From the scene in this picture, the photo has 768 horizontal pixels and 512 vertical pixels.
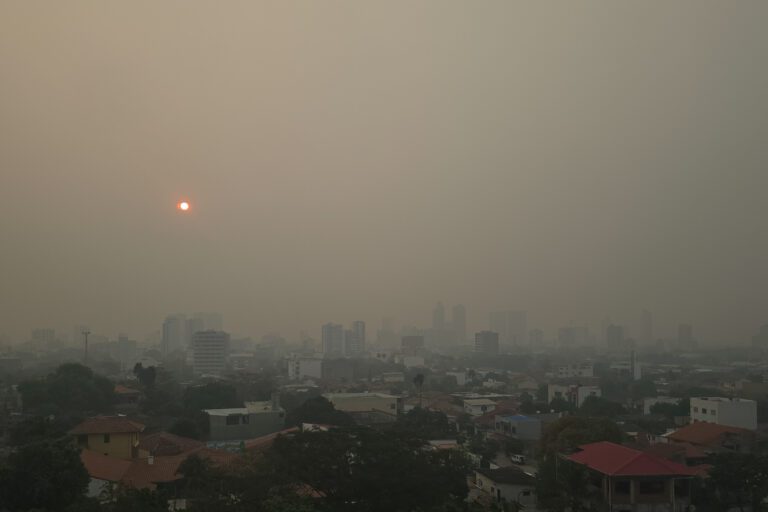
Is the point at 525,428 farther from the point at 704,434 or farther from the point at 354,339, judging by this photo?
the point at 354,339

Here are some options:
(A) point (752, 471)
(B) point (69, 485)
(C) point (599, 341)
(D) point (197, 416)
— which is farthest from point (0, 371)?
(C) point (599, 341)

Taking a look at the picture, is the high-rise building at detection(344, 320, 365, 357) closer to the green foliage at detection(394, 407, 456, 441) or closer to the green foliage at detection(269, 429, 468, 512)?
the green foliage at detection(394, 407, 456, 441)

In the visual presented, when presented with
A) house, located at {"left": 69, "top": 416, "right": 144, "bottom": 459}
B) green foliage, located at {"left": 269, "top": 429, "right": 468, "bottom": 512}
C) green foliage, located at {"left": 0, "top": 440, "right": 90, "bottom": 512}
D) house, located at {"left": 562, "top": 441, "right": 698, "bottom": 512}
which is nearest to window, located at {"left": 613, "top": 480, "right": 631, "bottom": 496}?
house, located at {"left": 562, "top": 441, "right": 698, "bottom": 512}

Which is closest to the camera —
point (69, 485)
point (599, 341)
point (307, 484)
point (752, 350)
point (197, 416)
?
point (69, 485)

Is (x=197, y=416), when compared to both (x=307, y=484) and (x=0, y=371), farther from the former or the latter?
(x=0, y=371)

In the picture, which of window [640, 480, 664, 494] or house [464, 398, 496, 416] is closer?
window [640, 480, 664, 494]
